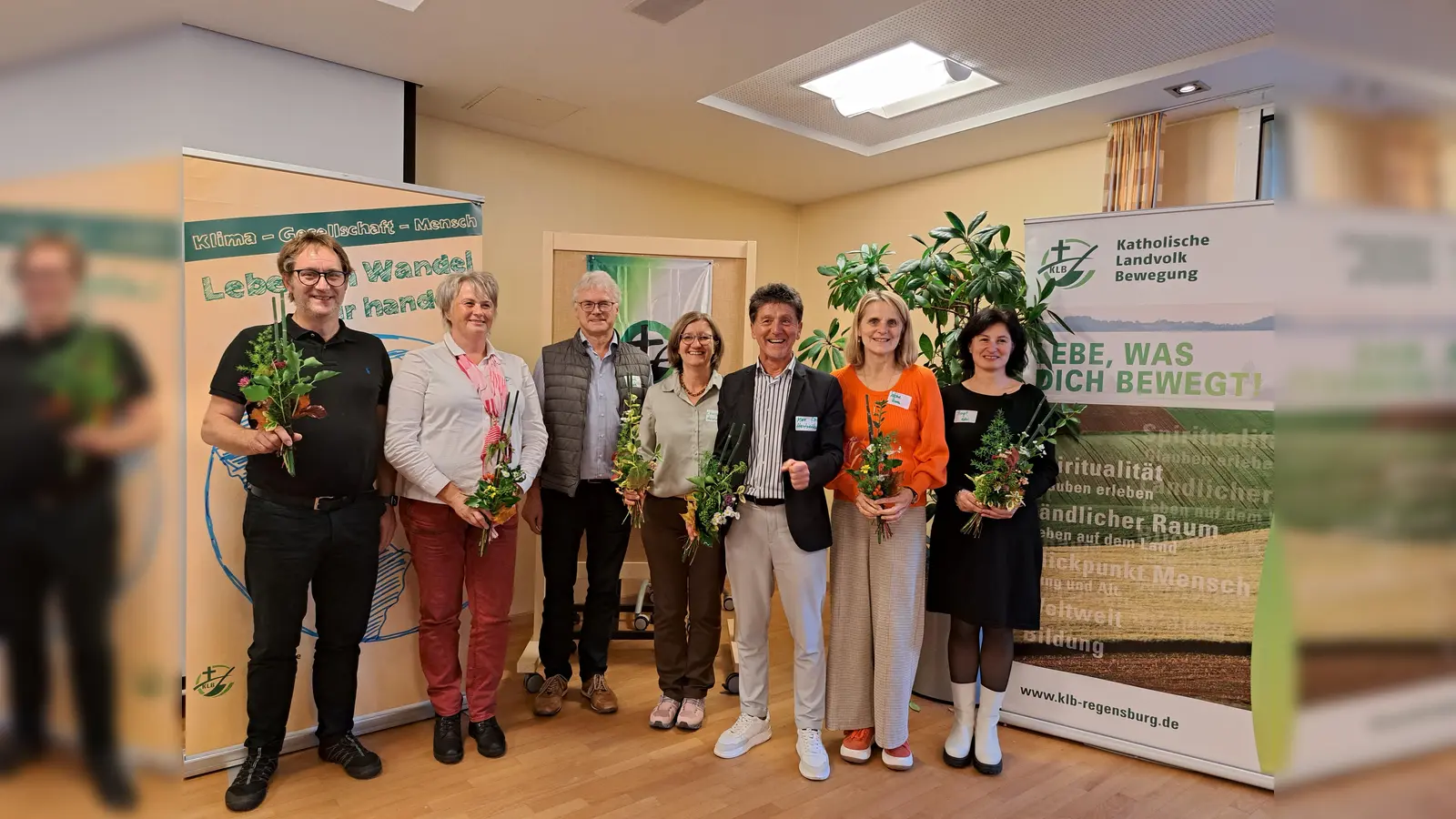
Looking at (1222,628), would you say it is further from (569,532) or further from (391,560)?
(391,560)

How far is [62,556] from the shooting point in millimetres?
303

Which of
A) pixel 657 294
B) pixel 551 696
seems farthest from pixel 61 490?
pixel 657 294

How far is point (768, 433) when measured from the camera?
9.50 ft

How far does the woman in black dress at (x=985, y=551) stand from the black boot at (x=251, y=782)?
7.96ft

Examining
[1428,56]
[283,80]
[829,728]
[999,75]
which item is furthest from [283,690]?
[999,75]

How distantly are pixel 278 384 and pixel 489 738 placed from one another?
4.97 feet

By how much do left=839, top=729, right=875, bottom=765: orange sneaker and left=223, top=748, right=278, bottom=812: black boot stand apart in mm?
2021

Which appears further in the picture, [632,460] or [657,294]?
[657,294]

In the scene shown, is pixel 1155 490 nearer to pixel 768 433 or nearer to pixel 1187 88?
pixel 768 433

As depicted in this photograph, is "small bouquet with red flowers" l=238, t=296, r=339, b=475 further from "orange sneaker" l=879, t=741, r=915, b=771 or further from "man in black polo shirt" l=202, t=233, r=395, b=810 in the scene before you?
"orange sneaker" l=879, t=741, r=915, b=771

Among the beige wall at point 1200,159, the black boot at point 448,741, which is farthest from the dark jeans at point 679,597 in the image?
the beige wall at point 1200,159

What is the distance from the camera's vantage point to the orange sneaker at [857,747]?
2.95 m

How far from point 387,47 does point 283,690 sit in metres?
2.78

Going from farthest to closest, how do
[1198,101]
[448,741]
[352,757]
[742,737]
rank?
[1198,101], [742,737], [448,741], [352,757]
